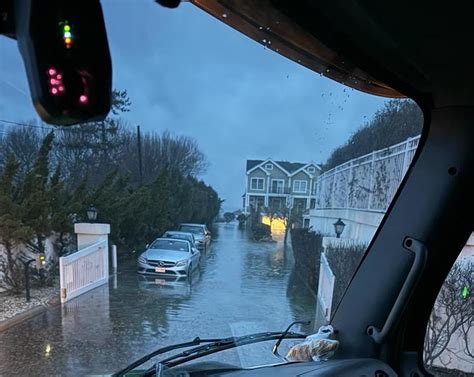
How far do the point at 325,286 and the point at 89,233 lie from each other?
3.50 feet

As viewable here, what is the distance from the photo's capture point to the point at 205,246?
1.70 meters

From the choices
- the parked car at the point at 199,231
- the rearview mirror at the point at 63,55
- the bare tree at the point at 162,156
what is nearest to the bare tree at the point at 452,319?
the parked car at the point at 199,231

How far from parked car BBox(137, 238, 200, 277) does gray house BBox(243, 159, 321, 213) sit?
1.01 ft

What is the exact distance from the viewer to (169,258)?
1.66 meters

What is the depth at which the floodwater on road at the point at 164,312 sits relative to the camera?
5.40ft

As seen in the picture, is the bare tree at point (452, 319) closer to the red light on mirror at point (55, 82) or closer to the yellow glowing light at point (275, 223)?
the yellow glowing light at point (275, 223)

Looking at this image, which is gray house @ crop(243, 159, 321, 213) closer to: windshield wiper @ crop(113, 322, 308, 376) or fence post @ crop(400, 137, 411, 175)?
fence post @ crop(400, 137, 411, 175)

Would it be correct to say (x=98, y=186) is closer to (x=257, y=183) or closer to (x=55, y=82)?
(x=257, y=183)

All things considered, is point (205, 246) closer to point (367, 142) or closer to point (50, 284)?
point (50, 284)

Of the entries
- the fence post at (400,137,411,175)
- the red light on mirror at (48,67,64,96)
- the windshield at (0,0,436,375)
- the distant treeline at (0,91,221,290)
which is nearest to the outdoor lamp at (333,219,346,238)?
the windshield at (0,0,436,375)

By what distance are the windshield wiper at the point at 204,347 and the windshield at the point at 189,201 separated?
0.14 ft

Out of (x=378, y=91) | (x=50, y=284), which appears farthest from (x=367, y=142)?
(x=50, y=284)

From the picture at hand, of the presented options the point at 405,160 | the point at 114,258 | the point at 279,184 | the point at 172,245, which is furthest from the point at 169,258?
the point at 405,160

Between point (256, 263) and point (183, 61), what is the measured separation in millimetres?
1012
